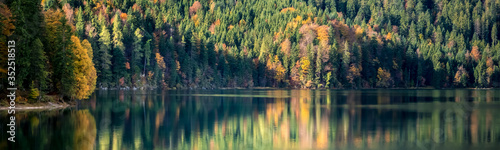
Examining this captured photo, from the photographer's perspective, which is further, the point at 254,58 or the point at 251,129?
the point at 254,58

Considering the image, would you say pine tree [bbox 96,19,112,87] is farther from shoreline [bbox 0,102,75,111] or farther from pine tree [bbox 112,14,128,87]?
shoreline [bbox 0,102,75,111]

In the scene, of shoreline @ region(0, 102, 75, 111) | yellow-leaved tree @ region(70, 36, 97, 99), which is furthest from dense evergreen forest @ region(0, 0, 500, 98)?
shoreline @ region(0, 102, 75, 111)

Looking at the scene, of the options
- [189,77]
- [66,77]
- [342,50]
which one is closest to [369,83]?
[342,50]

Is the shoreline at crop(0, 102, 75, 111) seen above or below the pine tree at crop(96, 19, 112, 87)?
below

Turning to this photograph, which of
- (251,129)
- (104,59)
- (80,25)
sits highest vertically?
(80,25)

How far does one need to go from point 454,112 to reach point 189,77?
101589 millimetres

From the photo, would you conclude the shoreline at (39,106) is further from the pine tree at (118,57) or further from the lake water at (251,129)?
the pine tree at (118,57)

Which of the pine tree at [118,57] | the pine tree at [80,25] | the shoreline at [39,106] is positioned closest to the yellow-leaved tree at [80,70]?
the shoreline at [39,106]

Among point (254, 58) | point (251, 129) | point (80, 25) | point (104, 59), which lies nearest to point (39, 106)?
point (251, 129)

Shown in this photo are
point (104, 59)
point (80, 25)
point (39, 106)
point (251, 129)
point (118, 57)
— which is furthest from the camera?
point (118, 57)

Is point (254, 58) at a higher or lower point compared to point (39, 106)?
higher

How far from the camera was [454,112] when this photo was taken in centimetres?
6188

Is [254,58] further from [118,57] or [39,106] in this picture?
[39,106]

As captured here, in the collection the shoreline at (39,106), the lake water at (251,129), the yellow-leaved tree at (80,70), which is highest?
the yellow-leaved tree at (80,70)
